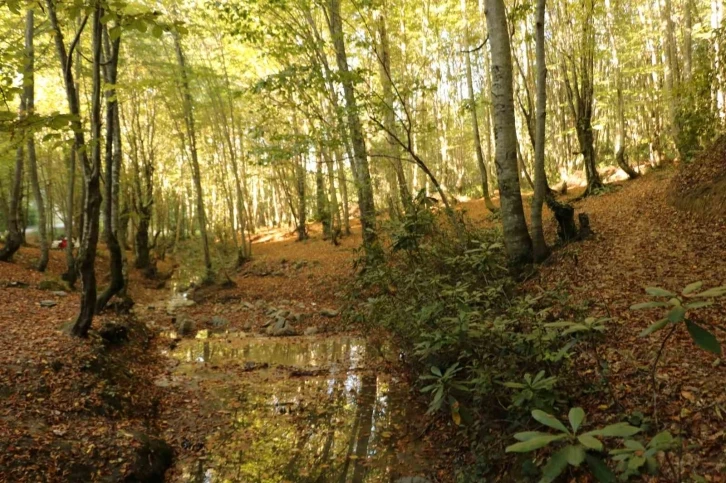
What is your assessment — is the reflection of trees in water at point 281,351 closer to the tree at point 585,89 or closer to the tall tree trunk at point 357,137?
the tall tree trunk at point 357,137

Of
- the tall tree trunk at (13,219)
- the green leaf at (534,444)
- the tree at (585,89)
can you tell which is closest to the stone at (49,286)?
the tall tree trunk at (13,219)

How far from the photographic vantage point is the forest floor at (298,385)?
3777 mm

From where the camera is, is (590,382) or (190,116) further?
(190,116)

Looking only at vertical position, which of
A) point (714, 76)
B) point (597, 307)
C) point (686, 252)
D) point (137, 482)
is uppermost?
point (714, 76)

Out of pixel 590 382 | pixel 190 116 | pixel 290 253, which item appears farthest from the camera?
pixel 290 253

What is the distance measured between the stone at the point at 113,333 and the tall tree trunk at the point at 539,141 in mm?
6920

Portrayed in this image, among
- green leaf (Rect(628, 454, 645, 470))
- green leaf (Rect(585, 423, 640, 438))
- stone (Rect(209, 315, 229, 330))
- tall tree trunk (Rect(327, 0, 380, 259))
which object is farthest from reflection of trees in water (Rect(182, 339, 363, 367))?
green leaf (Rect(585, 423, 640, 438))

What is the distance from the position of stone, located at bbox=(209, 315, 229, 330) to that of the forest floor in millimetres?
958

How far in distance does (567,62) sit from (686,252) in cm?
990

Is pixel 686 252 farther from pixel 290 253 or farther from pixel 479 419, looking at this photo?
pixel 290 253

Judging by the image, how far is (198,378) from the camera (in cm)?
717

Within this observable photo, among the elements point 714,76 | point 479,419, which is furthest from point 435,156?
point 479,419

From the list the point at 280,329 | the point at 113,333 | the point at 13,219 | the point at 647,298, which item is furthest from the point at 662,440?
the point at 13,219

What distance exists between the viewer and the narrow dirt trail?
174 inches
